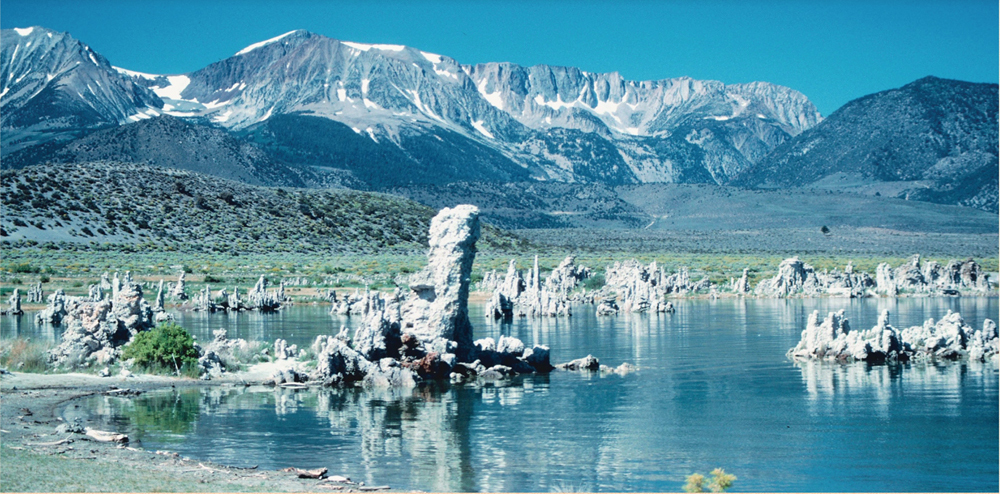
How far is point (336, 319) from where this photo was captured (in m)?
42.1

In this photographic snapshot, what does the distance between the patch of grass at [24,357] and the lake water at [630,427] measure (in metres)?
3.83

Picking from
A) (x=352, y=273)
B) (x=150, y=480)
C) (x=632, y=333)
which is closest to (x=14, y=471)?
(x=150, y=480)

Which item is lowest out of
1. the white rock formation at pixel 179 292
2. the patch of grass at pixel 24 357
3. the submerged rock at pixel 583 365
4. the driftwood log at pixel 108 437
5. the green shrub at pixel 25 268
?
the driftwood log at pixel 108 437

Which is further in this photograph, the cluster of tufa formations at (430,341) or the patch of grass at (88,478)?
the cluster of tufa formations at (430,341)

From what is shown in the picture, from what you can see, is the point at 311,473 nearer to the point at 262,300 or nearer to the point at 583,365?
the point at 583,365

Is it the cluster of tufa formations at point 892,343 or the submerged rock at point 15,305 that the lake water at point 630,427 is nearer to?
the cluster of tufa formations at point 892,343

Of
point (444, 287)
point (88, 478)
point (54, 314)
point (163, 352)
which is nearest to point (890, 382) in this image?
point (444, 287)

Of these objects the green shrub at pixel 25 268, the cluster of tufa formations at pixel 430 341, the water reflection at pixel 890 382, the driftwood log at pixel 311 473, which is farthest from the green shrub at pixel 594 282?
the driftwood log at pixel 311 473

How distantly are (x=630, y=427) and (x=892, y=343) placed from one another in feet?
41.7

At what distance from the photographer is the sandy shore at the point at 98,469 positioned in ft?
43.3

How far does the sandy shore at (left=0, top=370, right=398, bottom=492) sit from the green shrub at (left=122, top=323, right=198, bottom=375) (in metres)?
4.73

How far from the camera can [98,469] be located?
14.2 metres

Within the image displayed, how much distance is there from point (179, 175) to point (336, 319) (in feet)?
258

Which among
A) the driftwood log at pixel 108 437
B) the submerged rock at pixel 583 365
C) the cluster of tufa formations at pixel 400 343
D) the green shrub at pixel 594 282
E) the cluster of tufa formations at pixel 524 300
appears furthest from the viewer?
the green shrub at pixel 594 282
